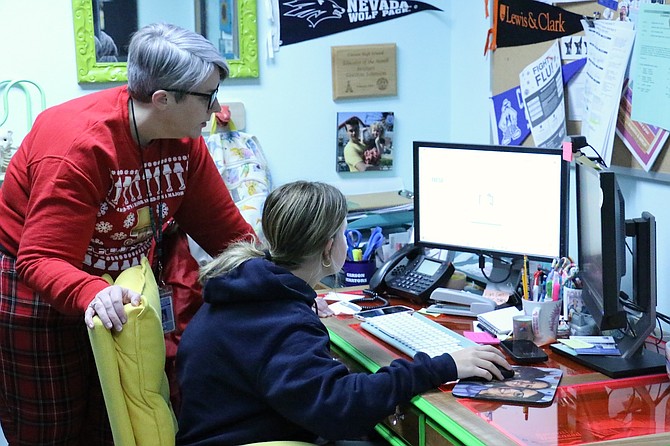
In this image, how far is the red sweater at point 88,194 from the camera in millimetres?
1803

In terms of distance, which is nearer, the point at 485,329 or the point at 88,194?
the point at 88,194

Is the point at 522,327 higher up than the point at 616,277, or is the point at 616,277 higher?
the point at 616,277

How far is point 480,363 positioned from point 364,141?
1.53 m

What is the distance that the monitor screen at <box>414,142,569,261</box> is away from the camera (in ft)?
7.02

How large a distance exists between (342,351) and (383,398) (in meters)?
0.40

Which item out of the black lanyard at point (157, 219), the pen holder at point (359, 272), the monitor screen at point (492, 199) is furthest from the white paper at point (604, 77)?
the black lanyard at point (157, 219)

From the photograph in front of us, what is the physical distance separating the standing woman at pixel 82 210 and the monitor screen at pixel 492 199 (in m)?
0.69

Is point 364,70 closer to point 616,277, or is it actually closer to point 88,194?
point 88,194

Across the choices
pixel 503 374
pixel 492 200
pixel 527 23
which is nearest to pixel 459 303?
pixel 492 200

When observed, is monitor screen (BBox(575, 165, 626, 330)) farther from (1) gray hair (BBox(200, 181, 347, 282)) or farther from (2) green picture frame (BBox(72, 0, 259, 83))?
(2) green picture frame (BBox(72, 0, 259, 83))

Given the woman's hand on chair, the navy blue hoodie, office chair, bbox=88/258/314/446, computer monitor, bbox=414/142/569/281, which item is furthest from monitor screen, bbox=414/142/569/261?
the woman's hand on chair

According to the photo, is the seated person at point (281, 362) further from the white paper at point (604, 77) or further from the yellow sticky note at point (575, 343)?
the white paper at point (604, 77)

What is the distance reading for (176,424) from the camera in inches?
72.5

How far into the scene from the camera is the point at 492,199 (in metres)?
2.26
